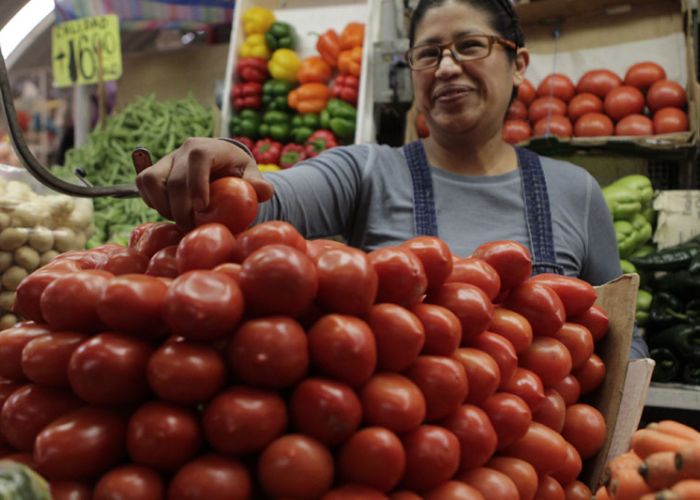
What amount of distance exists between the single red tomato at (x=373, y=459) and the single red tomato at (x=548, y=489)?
0.28m

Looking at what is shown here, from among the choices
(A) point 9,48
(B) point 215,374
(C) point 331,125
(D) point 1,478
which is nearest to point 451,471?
(B) point 215,374

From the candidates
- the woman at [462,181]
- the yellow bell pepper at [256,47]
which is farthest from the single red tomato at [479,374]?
the yellow bell pepper at [256,47]

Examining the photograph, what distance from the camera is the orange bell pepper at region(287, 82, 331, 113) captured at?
151 inches

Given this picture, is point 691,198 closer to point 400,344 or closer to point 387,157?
point 387,157

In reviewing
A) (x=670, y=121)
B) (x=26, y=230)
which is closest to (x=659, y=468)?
(x=26, y=230)

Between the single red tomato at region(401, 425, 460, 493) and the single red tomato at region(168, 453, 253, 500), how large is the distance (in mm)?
173

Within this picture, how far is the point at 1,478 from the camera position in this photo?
Result: 1.89 ft

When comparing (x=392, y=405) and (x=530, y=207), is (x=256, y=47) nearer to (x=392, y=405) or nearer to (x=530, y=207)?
(x=530, y=207)

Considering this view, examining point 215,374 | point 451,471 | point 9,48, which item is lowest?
point 451,471

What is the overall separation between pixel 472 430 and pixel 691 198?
2649 millimetres

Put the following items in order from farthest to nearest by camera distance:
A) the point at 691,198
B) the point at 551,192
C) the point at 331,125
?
1. the point at 331,125
2. the point at 691,198
3. the point at 551,192

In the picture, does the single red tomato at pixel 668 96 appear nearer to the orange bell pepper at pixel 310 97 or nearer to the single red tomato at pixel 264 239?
the orange bell pepper at pixel 310 97

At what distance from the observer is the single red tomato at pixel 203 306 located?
67 centimetres

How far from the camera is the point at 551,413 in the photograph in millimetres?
921
